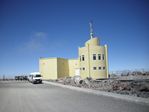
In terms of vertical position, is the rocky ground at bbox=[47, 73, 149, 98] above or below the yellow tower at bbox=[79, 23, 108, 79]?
below

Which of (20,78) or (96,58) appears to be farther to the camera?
(20,78)

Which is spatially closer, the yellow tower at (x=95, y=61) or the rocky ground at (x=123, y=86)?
the rocky ground at (x=123, y=86)

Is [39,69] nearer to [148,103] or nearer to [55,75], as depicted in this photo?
[55,75]

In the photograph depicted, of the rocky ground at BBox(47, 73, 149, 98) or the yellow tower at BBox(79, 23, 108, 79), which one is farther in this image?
the yellow tower at BBox(79, 23, 108, 79)

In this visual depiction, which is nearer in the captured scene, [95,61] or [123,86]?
[123,86]

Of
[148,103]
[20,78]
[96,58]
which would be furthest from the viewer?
[20,78]

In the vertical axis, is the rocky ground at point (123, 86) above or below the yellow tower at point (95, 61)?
below

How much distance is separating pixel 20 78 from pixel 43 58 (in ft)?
52.1

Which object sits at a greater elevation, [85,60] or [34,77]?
[85,60]

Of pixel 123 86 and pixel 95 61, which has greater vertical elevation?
pixel 95 61

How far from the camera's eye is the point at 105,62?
51688 mm

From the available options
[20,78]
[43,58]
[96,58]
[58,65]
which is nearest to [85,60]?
[96,58]

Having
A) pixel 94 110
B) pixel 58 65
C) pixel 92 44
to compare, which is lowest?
pixel 94 110

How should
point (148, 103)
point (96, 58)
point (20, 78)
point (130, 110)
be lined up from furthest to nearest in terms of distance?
point (20, 78) < point (96, 58) < point (148, 103) < point (130, 110)
